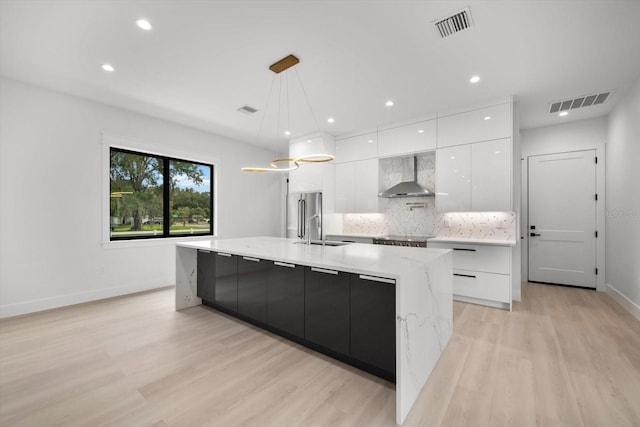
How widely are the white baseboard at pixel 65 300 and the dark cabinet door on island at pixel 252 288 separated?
2.41 metres

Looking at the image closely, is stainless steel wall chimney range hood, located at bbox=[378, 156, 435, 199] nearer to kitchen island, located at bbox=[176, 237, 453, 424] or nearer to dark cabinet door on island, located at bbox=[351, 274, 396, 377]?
kitchen island, located at bbox=[176, 237, 453, 424]

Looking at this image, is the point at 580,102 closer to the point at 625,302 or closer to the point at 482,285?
the point at 625,302

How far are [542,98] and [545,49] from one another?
1.37 metres

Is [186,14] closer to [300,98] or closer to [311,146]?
[300,98]

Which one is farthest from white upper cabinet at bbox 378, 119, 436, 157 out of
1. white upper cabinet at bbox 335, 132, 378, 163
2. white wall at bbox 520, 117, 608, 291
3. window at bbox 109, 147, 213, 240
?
window at bbox 109, 147, 213, 240

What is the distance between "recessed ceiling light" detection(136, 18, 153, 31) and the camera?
2.29 m

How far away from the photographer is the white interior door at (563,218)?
4.54 metres

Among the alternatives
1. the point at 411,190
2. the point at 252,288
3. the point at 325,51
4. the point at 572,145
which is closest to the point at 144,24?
the point at 325,51

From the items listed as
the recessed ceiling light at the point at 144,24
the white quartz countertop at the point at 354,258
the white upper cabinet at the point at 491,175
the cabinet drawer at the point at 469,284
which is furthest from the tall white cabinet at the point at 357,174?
the recessed ceiling light at the point at 144,24

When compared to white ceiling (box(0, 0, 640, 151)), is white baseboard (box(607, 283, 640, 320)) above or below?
below

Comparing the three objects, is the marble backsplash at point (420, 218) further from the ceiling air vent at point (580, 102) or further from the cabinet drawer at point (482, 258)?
the ceiling air vent at point (580, 102)

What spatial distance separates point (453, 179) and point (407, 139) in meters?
1.03

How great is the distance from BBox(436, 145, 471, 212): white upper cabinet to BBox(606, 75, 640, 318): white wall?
6.01 feet

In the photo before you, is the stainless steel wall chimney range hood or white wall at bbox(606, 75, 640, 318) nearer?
white wall at bbox(606, 75, 640, 318)
